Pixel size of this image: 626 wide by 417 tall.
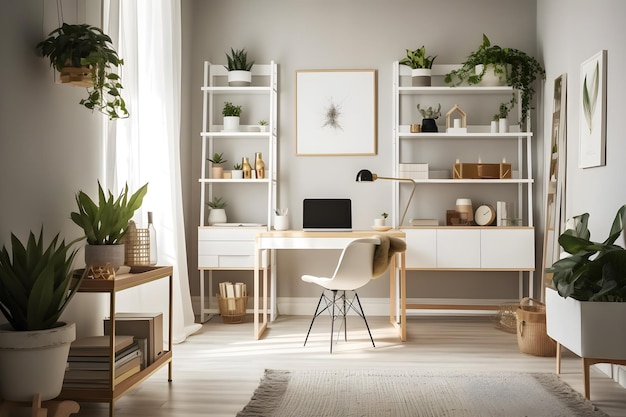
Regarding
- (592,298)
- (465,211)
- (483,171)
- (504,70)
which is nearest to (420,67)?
(504,70)

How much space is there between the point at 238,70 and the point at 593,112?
2.86 meters

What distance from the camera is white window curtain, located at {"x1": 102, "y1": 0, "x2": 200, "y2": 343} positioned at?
12.7 feet

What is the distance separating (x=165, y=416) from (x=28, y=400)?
0.77 meters

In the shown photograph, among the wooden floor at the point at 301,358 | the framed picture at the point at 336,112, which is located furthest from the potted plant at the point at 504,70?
the wooden floor at the point at 301,358

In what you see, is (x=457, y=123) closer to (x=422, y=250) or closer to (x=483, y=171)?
(x=483, y=171)

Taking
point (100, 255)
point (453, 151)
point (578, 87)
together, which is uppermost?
point (578, 87)

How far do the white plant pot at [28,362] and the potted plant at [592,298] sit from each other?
7.75 feet

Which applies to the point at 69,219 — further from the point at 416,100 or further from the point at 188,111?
the point at 416,100

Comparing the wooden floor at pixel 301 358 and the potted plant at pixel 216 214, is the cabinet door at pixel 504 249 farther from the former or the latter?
the potted plant at pixel 216 214

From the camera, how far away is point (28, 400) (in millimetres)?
2328

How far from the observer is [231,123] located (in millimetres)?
5484

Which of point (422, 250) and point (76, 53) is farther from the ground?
point (76, 53)

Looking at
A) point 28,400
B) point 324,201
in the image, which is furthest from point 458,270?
point 28,400

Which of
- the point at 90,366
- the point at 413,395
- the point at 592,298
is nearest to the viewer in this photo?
the point at 90,366
